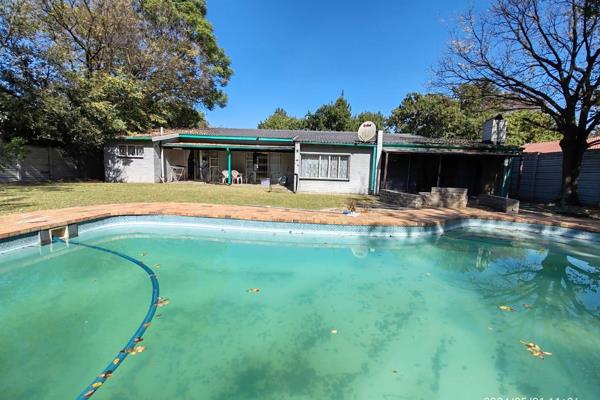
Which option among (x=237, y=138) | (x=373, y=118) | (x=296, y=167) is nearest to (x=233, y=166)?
(x=237, y=138)

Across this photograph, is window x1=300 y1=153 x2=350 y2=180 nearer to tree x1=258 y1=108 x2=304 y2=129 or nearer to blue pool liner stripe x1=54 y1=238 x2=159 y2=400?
blue pool liner stripe x1=54 y1=238 x2=159 y2=400

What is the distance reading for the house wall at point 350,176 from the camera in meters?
12.8

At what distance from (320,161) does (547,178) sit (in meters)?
10.2

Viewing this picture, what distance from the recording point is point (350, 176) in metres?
12.9

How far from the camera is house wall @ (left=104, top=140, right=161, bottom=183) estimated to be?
14.9 metres

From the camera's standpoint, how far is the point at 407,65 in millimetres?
15156

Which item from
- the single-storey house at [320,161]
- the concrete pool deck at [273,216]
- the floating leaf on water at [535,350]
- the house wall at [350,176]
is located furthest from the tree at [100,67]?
the floating leaf on water at [535,350]

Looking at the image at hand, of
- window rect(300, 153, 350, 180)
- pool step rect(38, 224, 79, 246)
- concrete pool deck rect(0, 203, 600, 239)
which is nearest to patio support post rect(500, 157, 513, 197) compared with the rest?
concrete pool deck rect(0, 203, 600, 239)

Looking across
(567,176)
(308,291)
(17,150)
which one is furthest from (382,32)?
(17,150)

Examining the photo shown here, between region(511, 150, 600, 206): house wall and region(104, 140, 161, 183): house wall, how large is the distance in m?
17.7

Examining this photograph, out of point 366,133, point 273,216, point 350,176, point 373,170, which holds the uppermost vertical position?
point 366,133

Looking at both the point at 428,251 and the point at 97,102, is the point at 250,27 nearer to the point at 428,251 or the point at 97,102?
the point at 97,102

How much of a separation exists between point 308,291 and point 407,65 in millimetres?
14905

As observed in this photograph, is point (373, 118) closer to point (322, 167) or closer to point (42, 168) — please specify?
point (322, 167)
